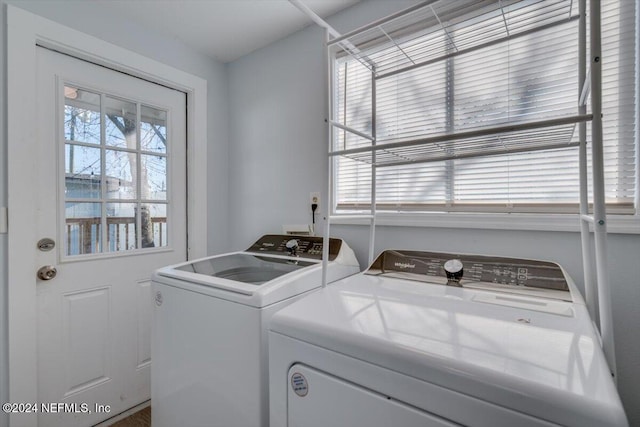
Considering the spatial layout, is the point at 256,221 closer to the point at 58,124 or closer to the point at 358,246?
the point at 358,246

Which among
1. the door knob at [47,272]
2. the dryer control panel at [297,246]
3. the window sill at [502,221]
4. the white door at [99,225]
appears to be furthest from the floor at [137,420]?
the window sill at [502,221]

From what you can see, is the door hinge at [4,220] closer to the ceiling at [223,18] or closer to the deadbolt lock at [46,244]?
the deadbolt lock at [46,244]

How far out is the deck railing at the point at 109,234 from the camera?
5.77ft

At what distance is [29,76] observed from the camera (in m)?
1.53

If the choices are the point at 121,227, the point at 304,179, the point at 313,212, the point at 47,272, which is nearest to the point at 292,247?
the point at 313,212

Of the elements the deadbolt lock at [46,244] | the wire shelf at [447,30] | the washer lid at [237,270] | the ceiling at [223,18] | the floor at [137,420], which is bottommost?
the floor at [137,420]

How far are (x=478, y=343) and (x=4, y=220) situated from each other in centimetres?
206

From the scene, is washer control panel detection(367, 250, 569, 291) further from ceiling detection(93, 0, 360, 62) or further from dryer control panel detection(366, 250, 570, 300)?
ceiling detection(93, 0, 360, 62)

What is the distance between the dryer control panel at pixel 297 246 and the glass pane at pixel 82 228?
953 mm

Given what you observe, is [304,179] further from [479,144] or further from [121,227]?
[121,227]

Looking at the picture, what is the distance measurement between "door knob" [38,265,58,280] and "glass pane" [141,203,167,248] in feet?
1.61

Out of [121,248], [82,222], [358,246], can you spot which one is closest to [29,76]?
[82,222]

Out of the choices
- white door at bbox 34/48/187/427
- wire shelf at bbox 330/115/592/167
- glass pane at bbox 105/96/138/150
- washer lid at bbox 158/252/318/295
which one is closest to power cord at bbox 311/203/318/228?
washer lid at bbox 158/252/318/295

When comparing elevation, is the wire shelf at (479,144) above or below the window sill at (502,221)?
above
